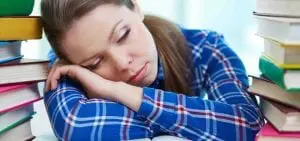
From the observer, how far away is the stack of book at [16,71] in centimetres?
74

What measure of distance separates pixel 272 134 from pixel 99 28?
14.2 inches

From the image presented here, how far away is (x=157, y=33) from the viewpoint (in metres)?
0.98

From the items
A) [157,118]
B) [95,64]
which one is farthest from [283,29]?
[95,64]

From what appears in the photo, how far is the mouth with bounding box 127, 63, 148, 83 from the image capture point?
862 mm

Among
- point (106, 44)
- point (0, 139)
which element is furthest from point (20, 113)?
point (106, 44)

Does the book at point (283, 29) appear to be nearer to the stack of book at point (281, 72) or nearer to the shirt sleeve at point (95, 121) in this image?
the stack of book at point (281, 72)

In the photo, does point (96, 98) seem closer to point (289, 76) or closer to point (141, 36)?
point (141, 36)

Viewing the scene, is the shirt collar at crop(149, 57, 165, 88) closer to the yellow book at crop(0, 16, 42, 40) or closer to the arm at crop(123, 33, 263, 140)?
the arm at crop(123, 33, 263, 140)

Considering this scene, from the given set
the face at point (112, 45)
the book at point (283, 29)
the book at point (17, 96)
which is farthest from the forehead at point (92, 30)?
the book at point (283, 29)

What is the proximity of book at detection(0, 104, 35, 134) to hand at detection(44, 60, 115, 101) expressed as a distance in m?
0.07

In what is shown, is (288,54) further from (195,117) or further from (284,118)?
(195,117)

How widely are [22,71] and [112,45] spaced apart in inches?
6.5

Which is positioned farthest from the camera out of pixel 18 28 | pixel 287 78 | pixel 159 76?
pixel 159 76

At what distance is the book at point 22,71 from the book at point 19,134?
0.08 m
